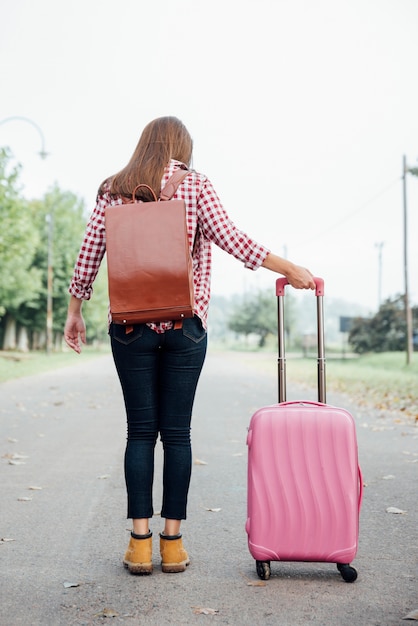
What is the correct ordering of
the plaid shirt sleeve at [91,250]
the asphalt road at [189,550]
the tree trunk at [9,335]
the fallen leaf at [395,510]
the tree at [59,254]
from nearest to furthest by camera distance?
the asphalt road at [189,550] < the plaid shirt sleeve at [91,250] < the fallen leaf at [395,510] < the tree at [59,254] < the tree trunk at [9,335]

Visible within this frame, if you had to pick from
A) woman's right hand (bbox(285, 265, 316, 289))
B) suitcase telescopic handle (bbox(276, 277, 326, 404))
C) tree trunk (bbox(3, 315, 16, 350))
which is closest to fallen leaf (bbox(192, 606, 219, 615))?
suitcase telescopic handle (bbox(276, 277, 326, 404))

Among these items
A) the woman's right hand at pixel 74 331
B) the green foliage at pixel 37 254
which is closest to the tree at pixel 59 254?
the green foliage at pixel 37 254

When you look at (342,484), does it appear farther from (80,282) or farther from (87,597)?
(80,282)

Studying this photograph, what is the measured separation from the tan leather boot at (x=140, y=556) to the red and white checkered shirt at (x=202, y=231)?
36.9 inches

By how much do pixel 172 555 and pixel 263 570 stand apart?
425mm

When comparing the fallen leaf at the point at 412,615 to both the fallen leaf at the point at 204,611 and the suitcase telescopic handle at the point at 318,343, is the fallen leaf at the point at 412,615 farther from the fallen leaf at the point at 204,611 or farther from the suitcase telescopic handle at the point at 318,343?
the suitcase telescopic handle at the point at 318,343

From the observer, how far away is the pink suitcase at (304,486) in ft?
11.1

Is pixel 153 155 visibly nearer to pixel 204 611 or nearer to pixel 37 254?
pixel 204 611

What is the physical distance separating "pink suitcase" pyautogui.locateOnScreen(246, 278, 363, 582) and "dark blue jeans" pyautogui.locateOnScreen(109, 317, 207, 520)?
0.36 metres

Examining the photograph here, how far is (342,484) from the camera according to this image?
133 inches

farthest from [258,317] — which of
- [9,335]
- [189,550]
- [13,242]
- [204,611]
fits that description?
[204,611]

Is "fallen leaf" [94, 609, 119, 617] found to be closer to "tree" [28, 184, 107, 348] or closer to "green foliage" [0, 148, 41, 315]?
"green foliage" [0, 148, 41, 315]

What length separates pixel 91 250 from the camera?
12.0 feet

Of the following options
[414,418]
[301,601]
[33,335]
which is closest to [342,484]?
[301,601]
